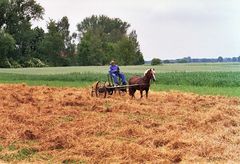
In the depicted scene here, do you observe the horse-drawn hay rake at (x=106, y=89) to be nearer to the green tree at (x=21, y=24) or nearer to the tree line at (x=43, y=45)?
the tree line at (x=43, y=45)

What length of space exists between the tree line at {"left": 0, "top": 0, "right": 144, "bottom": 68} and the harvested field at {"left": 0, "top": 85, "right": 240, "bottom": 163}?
65.8 meters

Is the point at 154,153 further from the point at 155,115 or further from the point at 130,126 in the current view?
the point at 155,115

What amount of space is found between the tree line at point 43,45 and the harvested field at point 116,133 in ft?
216

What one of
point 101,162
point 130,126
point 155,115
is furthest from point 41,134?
point 155,115

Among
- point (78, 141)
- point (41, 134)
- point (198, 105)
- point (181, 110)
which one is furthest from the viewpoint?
point (198, 105)

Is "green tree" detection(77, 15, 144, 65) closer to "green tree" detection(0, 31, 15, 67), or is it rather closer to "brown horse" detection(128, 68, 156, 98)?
"green tree" detection(0, 31, 15, 67)

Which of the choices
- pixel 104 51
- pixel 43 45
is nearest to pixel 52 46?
pixel 43 45

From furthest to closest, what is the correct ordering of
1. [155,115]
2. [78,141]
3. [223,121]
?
1. [155,115]
2. [223,121]
3. [78,141]

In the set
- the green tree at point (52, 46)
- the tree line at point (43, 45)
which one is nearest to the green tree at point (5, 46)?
the tree line at point (43, 45)

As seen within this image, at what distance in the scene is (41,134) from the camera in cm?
1239

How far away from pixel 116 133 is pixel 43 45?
267ft

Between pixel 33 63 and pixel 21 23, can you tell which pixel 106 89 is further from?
pixel 21 23

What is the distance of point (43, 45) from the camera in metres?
92.0

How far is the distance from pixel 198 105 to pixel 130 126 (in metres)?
6.85
